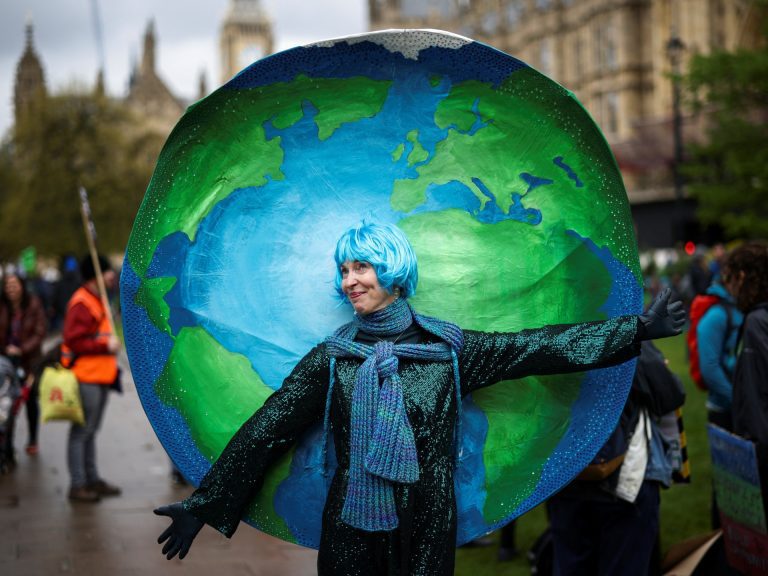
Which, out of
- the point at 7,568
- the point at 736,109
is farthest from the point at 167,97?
the point at 7,568

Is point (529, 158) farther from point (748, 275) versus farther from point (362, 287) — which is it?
point (748, 275)

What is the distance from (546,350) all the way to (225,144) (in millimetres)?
1306

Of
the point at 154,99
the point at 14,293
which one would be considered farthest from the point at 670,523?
the point at 154,99

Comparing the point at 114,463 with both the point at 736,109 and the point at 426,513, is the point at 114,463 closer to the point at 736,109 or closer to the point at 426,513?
the point at 426,513

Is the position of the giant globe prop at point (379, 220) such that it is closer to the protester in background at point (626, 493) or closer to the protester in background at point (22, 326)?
the protester in background at point (626, 493)

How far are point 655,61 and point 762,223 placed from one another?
3515cm

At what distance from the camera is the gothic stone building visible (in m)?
42.9

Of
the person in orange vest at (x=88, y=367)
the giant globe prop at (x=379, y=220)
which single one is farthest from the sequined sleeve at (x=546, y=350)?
the person in orange vest at (x=88, y=367)

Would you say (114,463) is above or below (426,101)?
below

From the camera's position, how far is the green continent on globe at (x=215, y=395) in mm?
3430

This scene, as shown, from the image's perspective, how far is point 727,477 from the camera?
4.78m

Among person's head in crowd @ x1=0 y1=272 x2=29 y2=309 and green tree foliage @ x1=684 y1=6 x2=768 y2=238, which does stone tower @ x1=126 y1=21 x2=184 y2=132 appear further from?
person's head in crowd @ x1=0 y1=272 x2=29 y2=309

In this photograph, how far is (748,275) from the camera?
495 centimetres

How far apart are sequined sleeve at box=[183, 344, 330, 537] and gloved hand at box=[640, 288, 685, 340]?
3.41 feet
